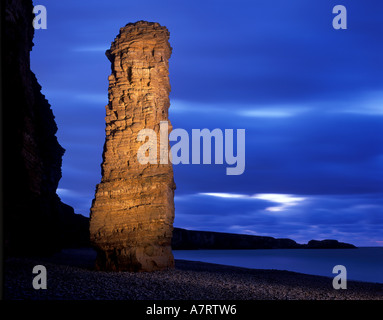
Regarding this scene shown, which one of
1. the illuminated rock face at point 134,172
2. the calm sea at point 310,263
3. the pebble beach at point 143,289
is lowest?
the calm sea at point 310,263

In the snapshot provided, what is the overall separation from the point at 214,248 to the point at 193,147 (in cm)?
9158

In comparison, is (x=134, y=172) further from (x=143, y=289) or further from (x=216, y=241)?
(x=216, y=241)

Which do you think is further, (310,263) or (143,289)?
(310,263)

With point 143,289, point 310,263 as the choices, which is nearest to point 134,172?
point 143,289

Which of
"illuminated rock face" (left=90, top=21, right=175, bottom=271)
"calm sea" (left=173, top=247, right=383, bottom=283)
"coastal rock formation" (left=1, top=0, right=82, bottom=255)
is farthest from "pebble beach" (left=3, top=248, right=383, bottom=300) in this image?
"calm sea" (left=173, top=247, right=383, bottom=283)

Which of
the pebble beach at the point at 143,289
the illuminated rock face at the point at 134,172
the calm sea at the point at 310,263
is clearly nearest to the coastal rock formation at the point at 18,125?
the pebble beach at the point at 143,289

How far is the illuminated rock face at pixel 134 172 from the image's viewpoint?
1820cm

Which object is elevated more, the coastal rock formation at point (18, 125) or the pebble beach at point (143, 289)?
the coastal rock formation at point (18, 125)

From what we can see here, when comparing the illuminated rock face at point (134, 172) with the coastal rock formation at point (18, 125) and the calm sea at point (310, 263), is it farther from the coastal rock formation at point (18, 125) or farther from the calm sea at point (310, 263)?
the calm sea at point (310, 263)

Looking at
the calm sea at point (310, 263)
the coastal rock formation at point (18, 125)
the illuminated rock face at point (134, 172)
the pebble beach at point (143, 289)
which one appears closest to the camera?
the pebble beach at point (143, 289)

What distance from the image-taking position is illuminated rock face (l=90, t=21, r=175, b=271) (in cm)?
1820

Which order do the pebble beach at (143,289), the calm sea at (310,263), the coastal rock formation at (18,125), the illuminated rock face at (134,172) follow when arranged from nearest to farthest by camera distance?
the pebble beach at (143,289) → the coastal rock formation at (18,125) → the illuminated rock face at (134,172) → the calm sea at (310,263)

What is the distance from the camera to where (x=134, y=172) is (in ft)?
61.3
